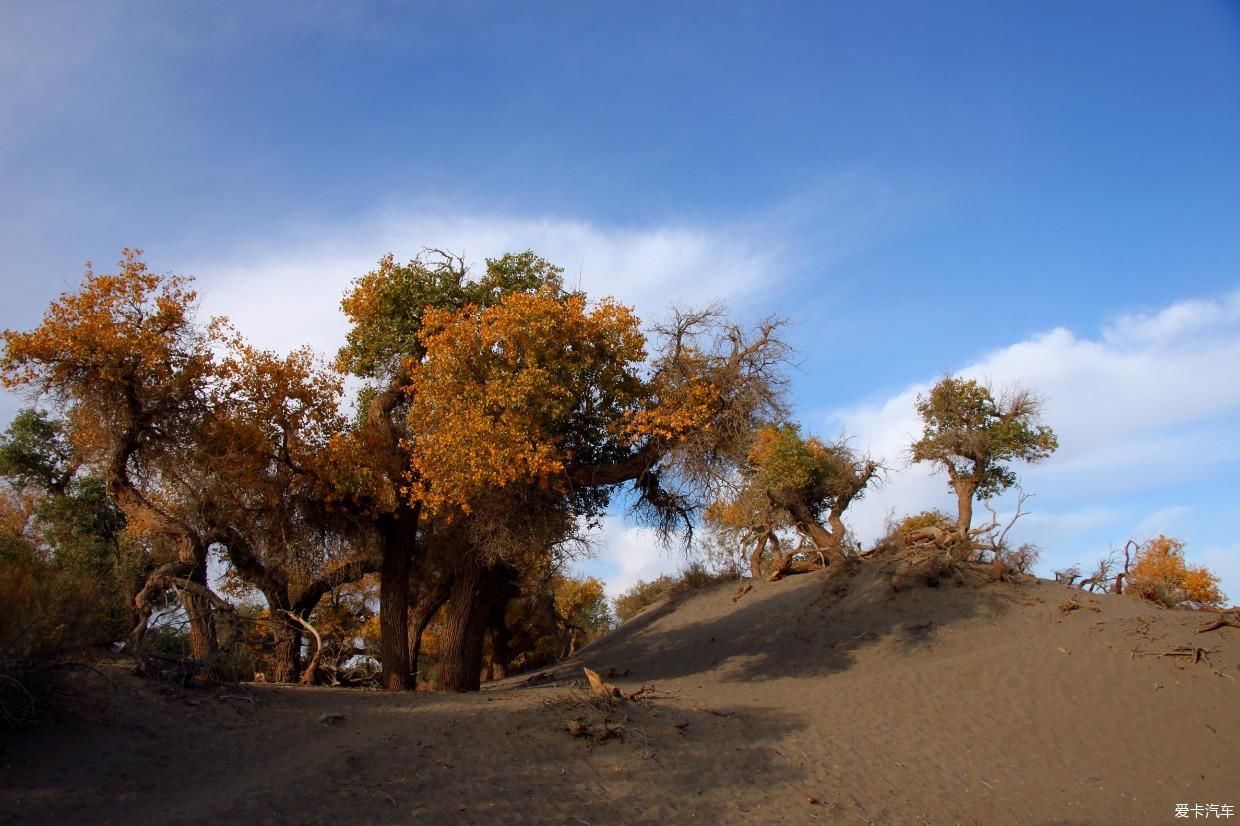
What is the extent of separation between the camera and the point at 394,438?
16.2 m

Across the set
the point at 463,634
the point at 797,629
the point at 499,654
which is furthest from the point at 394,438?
the point at 499,654

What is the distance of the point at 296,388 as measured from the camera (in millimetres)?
14594

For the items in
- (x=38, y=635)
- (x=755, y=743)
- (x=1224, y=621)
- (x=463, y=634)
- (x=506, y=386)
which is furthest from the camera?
(x=1224, y=621)

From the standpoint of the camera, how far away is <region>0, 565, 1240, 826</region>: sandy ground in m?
8.77

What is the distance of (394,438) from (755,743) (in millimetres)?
8768

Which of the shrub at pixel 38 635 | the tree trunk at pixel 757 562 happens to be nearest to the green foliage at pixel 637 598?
the tree trunk at pixel 757 562

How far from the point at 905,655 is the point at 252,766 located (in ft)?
49.7

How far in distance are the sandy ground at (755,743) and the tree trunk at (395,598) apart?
1943mm

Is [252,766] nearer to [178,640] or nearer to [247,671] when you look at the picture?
[247,671]

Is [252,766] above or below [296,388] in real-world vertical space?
below

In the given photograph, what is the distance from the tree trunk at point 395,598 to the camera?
53.7ft

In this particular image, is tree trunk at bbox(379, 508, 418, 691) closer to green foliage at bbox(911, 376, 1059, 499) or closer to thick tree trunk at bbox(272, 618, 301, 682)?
thick tree trunk at bbox(272, 618, 301, 682)

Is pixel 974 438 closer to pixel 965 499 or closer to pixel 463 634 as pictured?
pixel 965 499

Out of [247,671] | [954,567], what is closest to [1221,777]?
[954,567]
